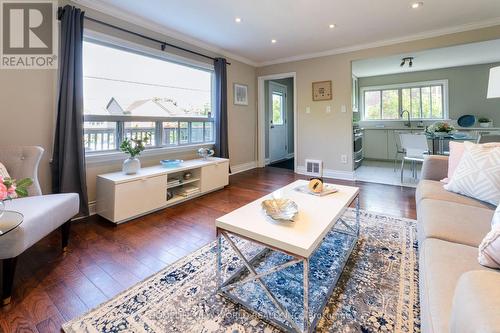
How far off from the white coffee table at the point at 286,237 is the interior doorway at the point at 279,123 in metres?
Result: 3.93

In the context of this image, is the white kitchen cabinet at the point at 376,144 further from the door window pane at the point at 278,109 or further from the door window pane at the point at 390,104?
the door window pane at the point at 278,109

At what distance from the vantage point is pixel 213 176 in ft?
12.2

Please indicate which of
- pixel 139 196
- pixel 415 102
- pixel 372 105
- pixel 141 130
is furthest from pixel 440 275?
pixel 372 105

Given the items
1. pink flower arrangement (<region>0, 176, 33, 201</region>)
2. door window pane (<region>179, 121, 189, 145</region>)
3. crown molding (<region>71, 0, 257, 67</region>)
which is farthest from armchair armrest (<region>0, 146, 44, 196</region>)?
door window pane (<region>179, 121, 189, 145</region>)

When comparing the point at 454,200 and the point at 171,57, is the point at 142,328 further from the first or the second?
the point at 171,57

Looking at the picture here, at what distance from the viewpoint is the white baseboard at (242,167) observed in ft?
16.5

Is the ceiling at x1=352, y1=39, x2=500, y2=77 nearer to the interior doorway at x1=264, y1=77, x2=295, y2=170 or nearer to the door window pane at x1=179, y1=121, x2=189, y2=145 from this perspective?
the interior doorway at x1=264, y1=77, x2=295, y2=170

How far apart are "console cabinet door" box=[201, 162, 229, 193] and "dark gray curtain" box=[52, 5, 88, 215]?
1.50 m

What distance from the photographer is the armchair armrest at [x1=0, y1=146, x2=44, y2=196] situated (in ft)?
6.59

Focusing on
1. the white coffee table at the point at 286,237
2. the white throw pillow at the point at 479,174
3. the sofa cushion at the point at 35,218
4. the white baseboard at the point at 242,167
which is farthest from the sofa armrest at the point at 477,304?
the white baseboard at the point at 242,167

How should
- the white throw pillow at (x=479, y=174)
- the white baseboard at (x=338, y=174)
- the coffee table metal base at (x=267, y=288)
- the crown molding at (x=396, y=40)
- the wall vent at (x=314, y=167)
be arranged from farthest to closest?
1. the white baseboard at (x=338, y=174)
2. the wall vent at (x=314, y=167)
3. the crown molding at (x=396, y=40)
4. the white throw pillow at (x=479, y=174)
5. the coffee table metal base at (x=267, y=288)

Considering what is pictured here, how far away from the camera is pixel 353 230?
7.41ft

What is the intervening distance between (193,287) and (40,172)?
81.7 inches

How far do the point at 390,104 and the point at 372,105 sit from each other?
1.46ft
